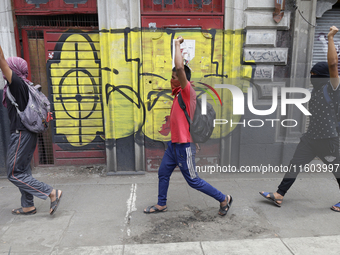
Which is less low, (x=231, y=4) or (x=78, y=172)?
(x=231, y=4)

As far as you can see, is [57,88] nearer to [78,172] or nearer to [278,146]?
[78,172]

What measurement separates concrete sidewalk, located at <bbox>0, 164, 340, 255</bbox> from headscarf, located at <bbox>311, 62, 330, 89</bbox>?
173 cm

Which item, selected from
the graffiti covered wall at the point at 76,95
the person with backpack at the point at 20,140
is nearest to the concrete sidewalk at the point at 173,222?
the person with backpack at the point at 20,140

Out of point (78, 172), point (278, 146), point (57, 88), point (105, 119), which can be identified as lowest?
point (78, 172)

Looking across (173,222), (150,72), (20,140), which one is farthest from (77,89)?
(173,222)

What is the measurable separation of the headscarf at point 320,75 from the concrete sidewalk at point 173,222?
1.73 m

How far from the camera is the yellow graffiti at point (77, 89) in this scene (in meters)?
4.95

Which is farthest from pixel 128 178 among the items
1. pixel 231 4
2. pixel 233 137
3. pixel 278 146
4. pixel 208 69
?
pixel 231 4

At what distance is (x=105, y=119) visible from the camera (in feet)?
15.9

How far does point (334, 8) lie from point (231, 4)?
7.05 ft

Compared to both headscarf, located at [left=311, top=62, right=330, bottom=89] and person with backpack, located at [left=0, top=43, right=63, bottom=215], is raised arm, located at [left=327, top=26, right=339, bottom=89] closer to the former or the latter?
headscarf, located at [left=311, top=62, right=330, bottom=89]

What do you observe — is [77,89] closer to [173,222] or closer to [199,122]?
[199,122]

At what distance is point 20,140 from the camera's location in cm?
333

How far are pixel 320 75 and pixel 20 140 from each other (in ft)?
12.7
